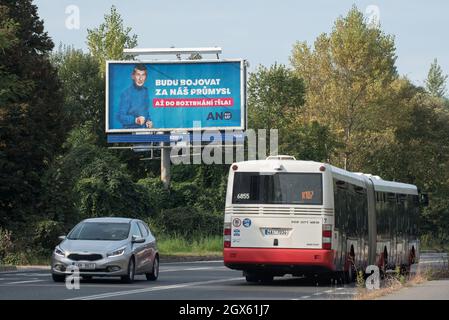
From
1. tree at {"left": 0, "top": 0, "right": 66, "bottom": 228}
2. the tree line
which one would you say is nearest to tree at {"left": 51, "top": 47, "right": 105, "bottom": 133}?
the tree line

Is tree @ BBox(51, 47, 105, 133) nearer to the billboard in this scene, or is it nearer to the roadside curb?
the billboard

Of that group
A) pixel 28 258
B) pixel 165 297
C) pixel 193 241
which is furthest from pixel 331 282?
pixel 193 241

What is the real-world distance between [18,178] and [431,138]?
53247 mm

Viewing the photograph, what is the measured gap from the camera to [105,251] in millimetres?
27219

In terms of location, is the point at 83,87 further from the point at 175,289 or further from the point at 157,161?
the point at 175,289

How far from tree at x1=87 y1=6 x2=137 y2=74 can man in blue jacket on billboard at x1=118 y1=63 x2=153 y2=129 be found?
42.2 m

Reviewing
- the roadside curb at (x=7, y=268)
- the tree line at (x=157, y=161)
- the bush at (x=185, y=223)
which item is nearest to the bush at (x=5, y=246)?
the tree line at (x=157, y=161)

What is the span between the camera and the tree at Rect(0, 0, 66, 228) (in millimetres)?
46406

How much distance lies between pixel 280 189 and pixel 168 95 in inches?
1333

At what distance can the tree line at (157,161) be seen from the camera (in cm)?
4697

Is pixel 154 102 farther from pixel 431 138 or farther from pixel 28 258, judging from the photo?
pixel 431 138

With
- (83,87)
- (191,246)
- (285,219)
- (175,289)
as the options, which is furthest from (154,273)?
(83,87)

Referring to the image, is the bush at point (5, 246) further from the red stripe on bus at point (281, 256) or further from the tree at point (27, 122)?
the red stripe on bus at point (281, 256)

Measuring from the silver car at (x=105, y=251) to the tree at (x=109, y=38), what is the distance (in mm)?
75591
